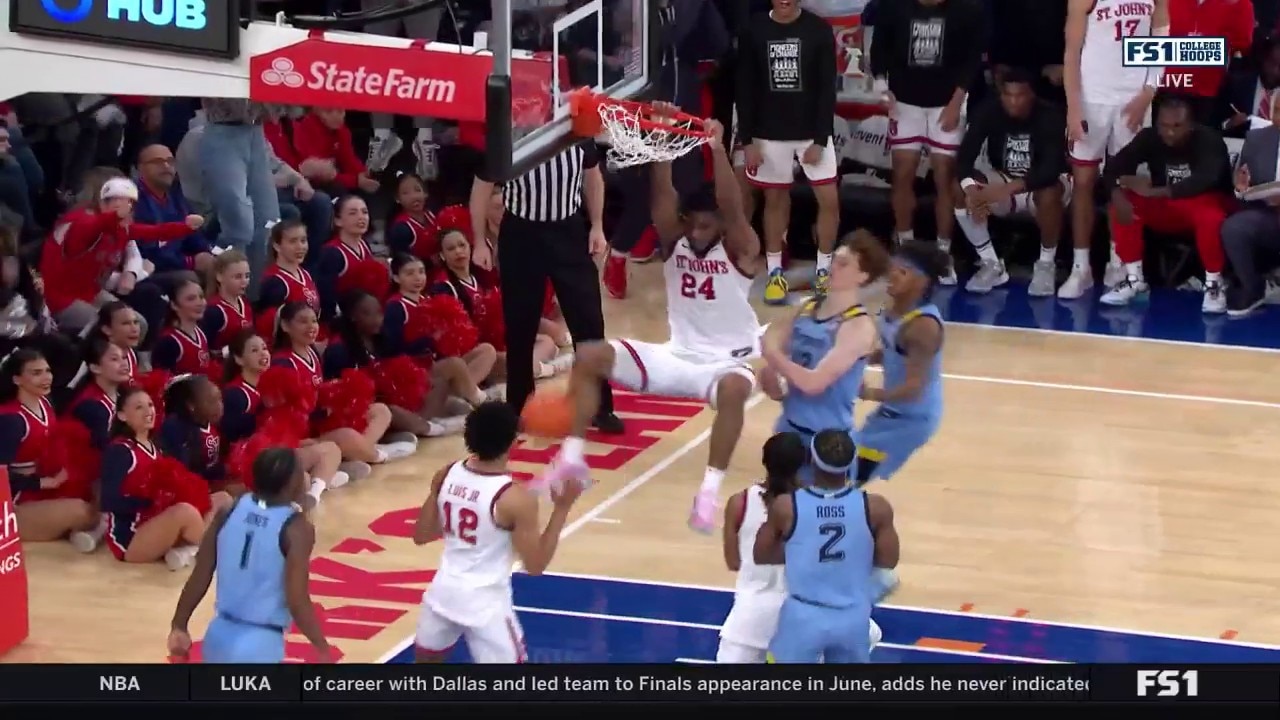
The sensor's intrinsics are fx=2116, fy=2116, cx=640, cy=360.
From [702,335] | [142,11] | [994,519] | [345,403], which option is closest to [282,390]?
[345,403]

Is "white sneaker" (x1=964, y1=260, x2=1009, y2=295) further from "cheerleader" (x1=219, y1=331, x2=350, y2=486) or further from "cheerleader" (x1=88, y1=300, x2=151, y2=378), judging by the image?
"cheerleader" (x1=88, y1=300, x2=151, y2=378)

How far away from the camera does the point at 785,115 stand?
13469mm

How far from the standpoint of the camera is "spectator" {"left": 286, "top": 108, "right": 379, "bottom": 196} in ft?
44.0

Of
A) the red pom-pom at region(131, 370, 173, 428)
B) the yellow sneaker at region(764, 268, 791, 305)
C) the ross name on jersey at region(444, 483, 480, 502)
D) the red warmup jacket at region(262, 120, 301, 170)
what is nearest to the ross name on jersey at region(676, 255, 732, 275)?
the red pom-pom at region(131, 370, 173, 428)

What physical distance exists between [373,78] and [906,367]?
8.05ft

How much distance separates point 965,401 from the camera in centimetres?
1128

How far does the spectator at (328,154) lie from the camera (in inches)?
528

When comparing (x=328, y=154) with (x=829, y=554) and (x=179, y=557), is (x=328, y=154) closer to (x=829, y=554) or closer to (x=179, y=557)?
(x=179, y=557)

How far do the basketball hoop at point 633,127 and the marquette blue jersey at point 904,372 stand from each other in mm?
1259

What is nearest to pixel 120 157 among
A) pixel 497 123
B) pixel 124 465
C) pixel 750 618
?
pixel 124 465

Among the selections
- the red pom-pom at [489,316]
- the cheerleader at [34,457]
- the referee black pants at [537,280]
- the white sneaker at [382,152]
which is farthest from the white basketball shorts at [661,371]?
the white sneaker at [382,152]

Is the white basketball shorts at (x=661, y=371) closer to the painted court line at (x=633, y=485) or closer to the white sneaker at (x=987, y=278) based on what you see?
the painted court line at (x=633, y=485)
